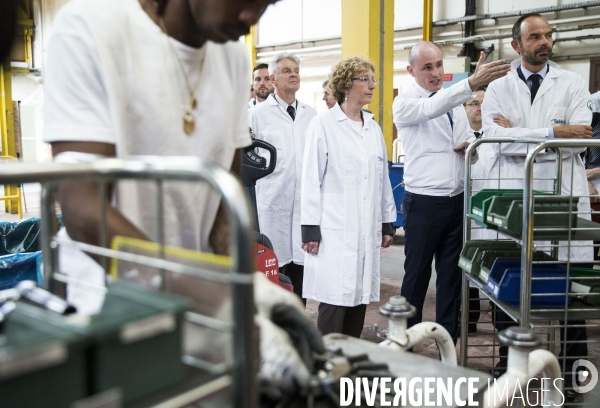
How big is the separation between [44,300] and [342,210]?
2.27 meters

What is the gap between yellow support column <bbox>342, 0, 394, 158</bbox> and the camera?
5645mm

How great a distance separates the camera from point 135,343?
1.61ft

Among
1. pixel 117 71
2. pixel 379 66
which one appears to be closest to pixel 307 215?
pixel 117 71

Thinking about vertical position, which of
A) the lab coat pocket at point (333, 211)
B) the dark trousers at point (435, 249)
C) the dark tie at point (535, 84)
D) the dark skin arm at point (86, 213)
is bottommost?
the dark trousers at point (435, 249)

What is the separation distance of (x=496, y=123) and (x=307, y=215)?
113 centimetres

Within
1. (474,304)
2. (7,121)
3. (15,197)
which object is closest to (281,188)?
(474,304)

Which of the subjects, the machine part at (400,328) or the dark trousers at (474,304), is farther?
the dark trousers at (474,304)

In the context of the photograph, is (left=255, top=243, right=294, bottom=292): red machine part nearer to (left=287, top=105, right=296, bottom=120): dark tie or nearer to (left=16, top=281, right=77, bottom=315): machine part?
(left=287, top=105, right=296, bottom=120): dark tie

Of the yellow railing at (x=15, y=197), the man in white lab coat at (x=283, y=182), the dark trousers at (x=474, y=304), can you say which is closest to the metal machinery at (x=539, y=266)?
the dark trousers at (x=474, y=304)

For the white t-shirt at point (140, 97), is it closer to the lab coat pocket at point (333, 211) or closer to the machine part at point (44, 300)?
the machine part at point (44, 300)

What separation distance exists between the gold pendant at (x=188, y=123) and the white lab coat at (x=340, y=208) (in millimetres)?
1800

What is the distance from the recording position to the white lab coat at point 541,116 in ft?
9.10

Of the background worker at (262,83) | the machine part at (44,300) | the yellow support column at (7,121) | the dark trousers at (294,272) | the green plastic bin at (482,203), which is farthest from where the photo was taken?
the yellow support column at (7,121)

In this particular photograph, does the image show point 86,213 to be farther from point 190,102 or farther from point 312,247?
point 312,247
